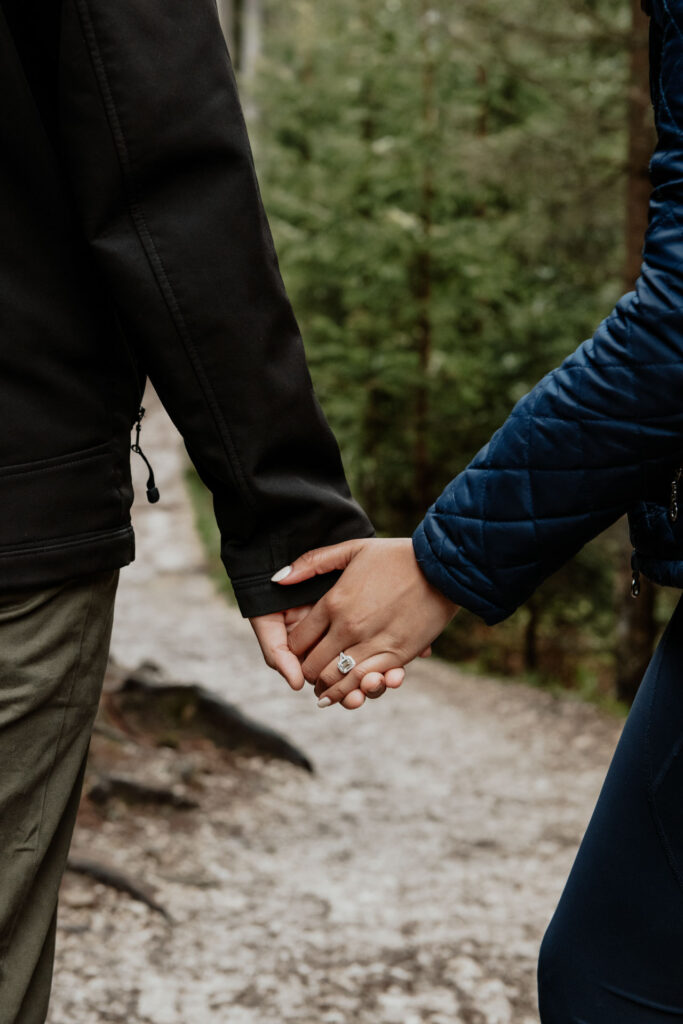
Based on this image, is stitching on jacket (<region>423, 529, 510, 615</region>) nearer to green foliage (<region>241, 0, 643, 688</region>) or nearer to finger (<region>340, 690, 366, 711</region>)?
finger (<region>340, 690, 366, 711</region>)

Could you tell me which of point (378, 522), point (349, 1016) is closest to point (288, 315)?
point (349, 1016)

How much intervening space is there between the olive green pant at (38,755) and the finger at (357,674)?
0.50 m

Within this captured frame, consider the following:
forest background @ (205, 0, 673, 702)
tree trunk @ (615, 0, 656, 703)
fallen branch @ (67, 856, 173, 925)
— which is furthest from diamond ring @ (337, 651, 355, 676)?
forest background @ (205, 0, 673, 702)

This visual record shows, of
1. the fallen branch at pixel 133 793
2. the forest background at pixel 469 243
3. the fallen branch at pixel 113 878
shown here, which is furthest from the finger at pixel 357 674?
the forest background at pixel 469 243

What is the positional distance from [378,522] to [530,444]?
1276 centimetres

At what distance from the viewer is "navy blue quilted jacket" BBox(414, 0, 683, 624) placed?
4.85 ft

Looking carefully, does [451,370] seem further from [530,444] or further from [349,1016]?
[530,444]

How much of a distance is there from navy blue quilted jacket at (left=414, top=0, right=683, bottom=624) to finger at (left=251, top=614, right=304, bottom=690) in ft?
1.39

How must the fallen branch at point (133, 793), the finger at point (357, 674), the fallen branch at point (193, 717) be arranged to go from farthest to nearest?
1. the fallen branch at point (193, 717)
2. the fallen branch at point (133, 793)
3. the finger at point (357, 674)

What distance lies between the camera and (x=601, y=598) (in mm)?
12148

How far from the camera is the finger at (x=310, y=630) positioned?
2.03m

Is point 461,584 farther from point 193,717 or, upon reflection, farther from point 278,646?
point 193,717

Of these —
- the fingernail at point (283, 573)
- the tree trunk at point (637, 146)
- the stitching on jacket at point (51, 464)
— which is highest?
the stitching on jacket at point (51, 464)

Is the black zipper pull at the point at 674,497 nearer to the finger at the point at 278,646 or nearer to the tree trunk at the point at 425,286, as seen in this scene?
the finger at the point at 278,646
